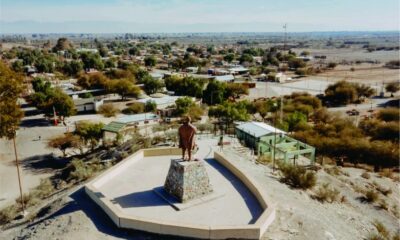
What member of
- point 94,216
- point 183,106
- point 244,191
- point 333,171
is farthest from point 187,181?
point 183,106

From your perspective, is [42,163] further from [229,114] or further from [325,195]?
[325,195]

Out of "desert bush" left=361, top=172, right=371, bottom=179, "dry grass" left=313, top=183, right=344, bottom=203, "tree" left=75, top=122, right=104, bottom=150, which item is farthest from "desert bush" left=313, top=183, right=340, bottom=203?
"tree" left=75, top=122, right=104, bottom=150

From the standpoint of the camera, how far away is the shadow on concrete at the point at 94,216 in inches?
496

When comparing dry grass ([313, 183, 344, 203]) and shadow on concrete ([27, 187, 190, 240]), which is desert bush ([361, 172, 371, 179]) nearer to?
dry grass ([313, 183, 344, 203])

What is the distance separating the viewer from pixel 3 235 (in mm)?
14125

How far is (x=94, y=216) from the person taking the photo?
1390 centimetres

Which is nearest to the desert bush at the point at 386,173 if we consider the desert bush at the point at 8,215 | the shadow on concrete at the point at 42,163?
the desert bush at the point at 8,215

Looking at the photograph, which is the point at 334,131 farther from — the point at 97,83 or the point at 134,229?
the point at 97,83

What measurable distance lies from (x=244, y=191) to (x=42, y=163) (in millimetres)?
20462

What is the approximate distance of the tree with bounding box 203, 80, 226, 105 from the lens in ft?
160

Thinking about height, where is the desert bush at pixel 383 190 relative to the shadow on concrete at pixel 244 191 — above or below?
below

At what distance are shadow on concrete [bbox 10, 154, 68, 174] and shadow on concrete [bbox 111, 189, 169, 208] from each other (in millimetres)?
15282

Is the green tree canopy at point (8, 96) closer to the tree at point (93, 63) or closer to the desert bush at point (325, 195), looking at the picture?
the desert bush at point (325, 195)

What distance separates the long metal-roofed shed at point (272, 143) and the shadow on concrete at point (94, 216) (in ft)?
40.2
